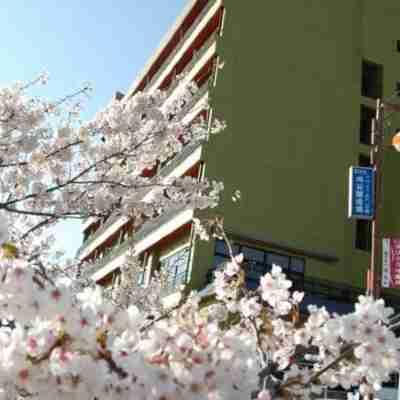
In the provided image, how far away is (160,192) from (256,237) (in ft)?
38.5

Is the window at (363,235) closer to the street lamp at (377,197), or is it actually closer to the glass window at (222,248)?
the glass window at (222,248)

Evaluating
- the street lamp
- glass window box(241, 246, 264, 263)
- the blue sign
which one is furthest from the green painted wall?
the street lamp

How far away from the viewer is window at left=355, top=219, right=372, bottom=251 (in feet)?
79.9

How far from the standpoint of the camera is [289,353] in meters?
3.44

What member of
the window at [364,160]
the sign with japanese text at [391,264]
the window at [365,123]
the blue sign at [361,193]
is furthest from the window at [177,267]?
the window at [365,123]

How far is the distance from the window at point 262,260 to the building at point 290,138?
46 mm

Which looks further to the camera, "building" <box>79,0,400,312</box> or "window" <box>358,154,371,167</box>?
"window" <box>358,154,371,167</box>

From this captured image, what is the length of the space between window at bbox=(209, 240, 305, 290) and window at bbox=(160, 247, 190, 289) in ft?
3.73

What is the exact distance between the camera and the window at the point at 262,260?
20.5 meters

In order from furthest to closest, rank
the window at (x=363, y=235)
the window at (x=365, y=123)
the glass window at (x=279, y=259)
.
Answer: the window at (x=365, y=123) < the window at (x=363, y=235) < the glass window at (x=279, y=259)

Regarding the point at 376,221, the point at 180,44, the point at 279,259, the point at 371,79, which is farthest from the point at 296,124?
the point at 376,221

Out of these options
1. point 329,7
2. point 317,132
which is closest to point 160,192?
point 317,132

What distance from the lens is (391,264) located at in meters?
15.4

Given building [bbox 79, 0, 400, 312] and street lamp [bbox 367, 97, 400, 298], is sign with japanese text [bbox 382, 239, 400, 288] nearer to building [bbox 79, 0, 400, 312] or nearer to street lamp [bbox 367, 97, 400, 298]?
street lamp [bbox 367, 97, 400, 298]
